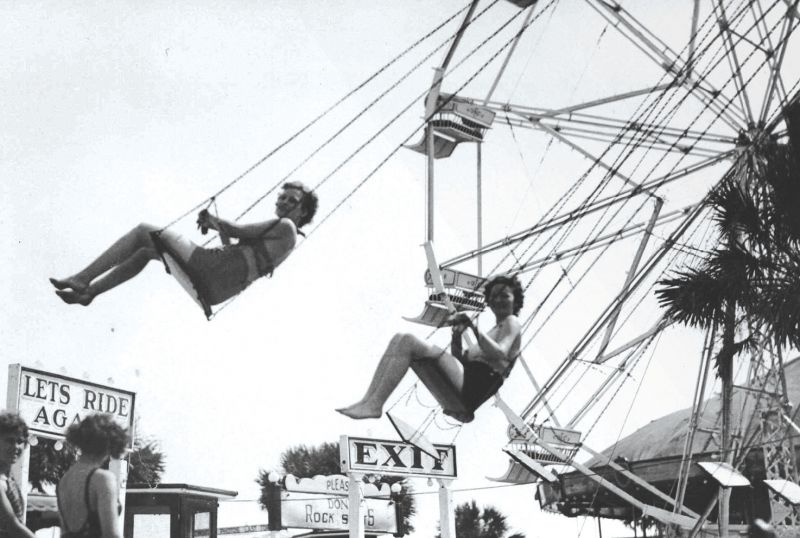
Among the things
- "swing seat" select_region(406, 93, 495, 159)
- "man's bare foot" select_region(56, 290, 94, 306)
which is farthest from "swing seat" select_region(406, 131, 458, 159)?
"man's bare foot" select_region(56, 290, 94, 306)

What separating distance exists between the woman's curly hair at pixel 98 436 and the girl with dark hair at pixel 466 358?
1460mm

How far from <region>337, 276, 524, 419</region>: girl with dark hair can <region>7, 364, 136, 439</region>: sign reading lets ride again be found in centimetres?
950

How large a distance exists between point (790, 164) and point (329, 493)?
13390 mm

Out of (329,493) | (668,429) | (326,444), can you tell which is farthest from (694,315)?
(326,444)

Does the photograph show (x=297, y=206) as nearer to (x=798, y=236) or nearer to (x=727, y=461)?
(x=798, y=236)

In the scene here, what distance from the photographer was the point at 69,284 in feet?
23.5

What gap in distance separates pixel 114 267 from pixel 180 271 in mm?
412

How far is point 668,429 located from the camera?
41031 millimetres

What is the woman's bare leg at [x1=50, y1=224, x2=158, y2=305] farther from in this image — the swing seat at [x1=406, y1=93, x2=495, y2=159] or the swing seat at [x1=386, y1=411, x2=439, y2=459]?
the swing seat at [x1=406, y1=93, x2=495, y2=159]

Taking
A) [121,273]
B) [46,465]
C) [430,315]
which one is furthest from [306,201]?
[46,465]

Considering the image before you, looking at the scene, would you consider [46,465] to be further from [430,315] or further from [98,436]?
[98,436]

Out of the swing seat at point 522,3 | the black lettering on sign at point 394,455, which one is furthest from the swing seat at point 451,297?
the swing seat at point 522,3

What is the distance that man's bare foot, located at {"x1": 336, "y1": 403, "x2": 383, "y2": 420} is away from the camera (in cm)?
719

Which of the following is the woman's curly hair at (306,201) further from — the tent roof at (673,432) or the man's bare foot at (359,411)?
the tent roof at (673,432)
